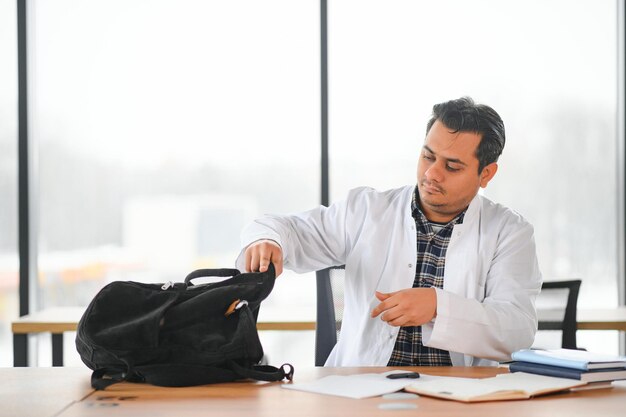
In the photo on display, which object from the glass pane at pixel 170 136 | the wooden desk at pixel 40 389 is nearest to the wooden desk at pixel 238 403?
the wooden desk at pixel 40 389

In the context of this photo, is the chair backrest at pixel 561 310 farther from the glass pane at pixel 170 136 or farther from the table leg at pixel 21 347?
the table leg at pixel 21 347

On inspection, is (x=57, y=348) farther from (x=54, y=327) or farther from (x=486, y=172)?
(x=486, y=172)

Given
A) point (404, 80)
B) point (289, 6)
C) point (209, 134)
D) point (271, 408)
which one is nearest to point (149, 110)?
point (209, 134)

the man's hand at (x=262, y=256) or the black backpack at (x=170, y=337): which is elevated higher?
the man's hand at (x=262, y=256)

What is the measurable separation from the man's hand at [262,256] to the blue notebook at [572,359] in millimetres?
640

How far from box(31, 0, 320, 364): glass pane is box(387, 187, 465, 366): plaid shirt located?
68.1 inches

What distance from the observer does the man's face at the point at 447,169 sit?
2.47 metres

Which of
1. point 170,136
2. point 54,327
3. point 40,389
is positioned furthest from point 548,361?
point 170,136

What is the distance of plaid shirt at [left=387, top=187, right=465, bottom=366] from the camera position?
2.39 metres

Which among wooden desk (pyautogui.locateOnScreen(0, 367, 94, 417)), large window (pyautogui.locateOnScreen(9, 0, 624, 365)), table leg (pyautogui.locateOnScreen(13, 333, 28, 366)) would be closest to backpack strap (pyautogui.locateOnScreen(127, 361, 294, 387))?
wooden desk (pyautogui.locateOnScreen(0, 367, 94, 417))

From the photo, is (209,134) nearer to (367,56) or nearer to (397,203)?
(367,56)

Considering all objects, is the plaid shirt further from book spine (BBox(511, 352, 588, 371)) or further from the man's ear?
book spine (BBox(511, 352, 588, 371))

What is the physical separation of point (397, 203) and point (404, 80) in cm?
170

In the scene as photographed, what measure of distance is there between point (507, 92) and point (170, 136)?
5.58 ft
